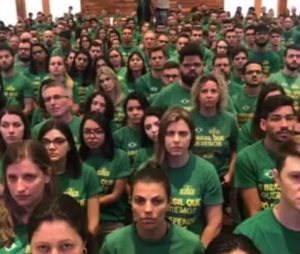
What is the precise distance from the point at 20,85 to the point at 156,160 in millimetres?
3569

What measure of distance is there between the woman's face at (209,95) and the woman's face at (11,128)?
1512 millimetres

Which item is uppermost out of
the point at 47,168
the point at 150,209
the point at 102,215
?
the point at 47,168

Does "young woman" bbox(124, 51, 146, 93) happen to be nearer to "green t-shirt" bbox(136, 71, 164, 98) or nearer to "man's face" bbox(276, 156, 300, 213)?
"green t-shirt" bbox(136, 71, 164, 98)

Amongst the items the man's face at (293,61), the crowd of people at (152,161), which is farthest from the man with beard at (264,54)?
the man's face at (293,61)

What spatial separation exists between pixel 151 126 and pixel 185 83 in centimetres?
108

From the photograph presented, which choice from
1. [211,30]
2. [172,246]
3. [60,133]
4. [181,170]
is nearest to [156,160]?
[181,170]

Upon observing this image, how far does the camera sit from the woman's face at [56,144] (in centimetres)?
379

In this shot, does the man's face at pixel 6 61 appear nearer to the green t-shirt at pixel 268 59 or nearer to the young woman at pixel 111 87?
the young woman at pixel 111 87

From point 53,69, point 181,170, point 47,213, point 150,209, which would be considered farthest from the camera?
point 53,69

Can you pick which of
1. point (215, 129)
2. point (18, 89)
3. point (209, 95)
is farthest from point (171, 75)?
point (18, 89)

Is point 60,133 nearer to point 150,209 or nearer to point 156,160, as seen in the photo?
point 156,160

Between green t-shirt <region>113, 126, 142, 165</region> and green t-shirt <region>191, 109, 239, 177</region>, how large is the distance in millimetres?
544

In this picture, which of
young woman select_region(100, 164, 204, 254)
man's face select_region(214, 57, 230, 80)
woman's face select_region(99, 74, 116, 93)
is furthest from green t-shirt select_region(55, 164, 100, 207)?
man's face select_region(214, 57, 230, 80)

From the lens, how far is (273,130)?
144 inches
